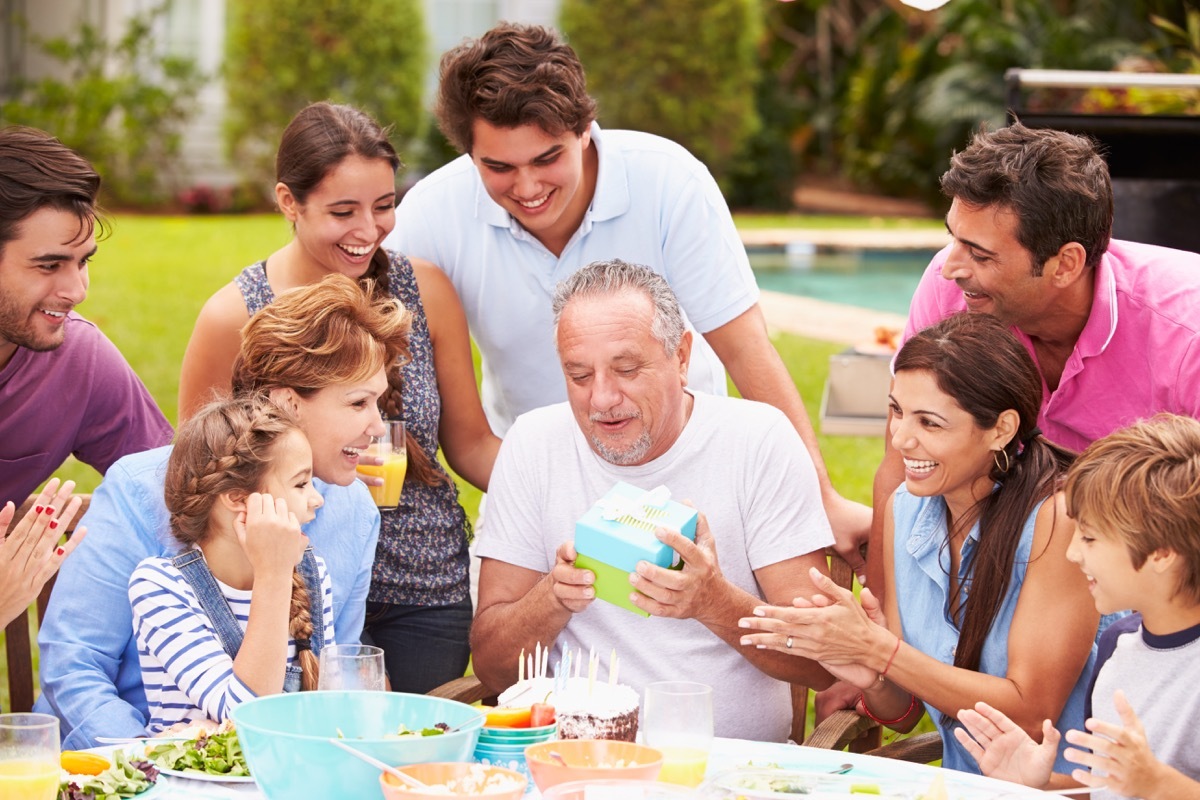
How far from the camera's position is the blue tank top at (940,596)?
3.06m

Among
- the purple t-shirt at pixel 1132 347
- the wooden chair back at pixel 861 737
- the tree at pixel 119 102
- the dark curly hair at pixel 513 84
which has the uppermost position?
the tree at pixel 119 102

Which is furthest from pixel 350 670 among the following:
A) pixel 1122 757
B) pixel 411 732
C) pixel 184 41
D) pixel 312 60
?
pixel 184 41

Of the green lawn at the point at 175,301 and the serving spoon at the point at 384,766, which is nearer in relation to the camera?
the serving spoon at the point at 384,766

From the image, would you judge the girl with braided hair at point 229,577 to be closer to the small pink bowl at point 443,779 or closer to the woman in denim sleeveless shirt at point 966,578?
the small pink bowl at point 443,779

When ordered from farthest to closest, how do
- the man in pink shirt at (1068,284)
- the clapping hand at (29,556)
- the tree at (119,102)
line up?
the tree at (119,102)
the man in pink shirt at (1068,284)
the clapping hand at (29,556)

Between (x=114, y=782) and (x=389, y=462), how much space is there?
1291 mm

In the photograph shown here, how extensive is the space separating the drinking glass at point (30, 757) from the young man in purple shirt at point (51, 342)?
1.53 meters

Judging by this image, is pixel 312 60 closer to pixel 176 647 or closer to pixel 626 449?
pixel 626 449

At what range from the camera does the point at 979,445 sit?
3059 mm

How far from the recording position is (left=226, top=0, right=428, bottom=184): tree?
19.8m

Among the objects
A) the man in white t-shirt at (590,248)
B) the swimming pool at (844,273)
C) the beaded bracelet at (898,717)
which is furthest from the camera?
the swimming pool at (844,273)

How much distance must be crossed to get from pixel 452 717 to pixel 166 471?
1088mm

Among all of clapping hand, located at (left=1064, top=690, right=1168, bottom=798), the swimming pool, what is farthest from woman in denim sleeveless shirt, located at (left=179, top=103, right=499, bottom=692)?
the swimming pool

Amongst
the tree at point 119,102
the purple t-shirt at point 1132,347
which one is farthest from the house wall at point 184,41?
the purple t-shirt at point 1132,347
